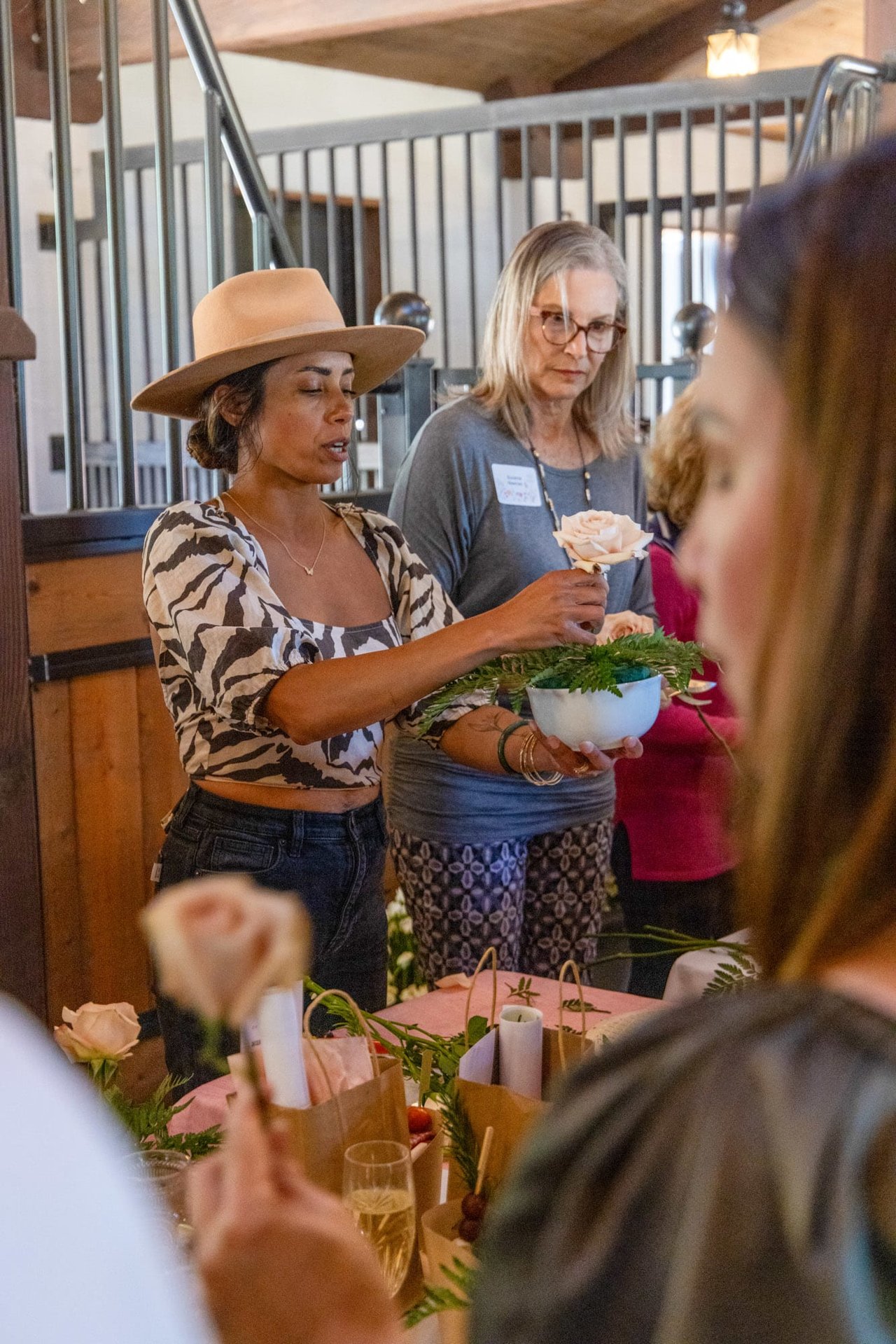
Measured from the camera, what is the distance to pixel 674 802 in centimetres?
248

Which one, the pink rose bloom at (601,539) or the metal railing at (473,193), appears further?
the metal railing at (473,193)

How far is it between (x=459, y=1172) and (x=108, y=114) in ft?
8.25

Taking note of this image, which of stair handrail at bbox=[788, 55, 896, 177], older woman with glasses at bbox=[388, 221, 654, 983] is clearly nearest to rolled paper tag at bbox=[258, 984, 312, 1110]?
older woman with glasses at bbox=[388, 221, 654, 983]

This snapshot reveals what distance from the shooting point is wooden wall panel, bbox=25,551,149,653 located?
2580mm

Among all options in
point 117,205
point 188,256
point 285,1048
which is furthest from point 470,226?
point 285,1048

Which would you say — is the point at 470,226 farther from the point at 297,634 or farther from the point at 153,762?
the point at 297,634

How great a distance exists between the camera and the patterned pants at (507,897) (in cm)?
218

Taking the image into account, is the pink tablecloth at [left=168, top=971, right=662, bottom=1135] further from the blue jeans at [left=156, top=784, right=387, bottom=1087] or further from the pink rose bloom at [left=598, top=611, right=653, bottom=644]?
the pink rose bloom at [left=598, top=611, right=653, bottom=644]

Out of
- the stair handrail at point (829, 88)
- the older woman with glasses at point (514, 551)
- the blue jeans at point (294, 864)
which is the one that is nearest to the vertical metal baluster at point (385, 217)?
the stair handrail at point (829, 88)

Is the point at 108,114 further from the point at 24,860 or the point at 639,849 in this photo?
the point at 639,849

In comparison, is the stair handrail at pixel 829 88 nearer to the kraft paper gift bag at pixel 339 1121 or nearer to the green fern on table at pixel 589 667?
the green fern on table at pixel 589 667

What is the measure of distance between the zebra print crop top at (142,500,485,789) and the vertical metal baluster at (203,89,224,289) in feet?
5.02

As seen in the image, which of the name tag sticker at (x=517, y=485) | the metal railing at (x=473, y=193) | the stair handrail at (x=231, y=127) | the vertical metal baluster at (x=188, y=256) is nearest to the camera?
the name tag sticker at (x=517, y=485)

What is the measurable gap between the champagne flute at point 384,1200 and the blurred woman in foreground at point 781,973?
520 mm
